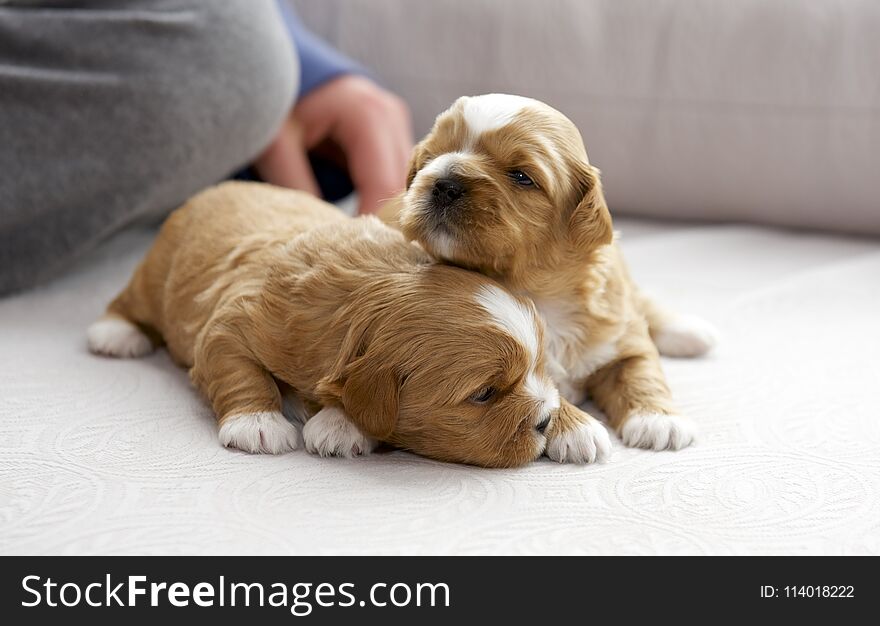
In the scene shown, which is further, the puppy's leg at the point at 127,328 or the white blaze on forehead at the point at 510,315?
the puppy's leg at the point at 127,328

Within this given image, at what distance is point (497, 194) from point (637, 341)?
55cm

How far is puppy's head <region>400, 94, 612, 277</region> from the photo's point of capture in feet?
6.01

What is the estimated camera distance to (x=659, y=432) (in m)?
1.96

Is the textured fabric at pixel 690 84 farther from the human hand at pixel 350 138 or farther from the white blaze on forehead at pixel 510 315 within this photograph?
the white blaze on forehead at pixel 510 315

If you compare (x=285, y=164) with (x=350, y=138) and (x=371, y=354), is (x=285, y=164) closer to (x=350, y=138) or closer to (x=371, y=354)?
(x=350, y=138)

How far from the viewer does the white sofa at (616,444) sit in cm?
162

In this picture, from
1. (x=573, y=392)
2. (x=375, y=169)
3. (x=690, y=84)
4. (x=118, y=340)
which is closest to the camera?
(x=573, y=392)

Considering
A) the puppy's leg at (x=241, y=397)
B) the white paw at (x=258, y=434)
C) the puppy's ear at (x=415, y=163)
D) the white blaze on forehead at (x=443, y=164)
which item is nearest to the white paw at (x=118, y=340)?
the puppy's leg at (x=241, y=397)

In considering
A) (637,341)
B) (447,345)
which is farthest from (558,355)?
(447,345)

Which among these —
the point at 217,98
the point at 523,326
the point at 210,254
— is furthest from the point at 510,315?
the point at 217,98

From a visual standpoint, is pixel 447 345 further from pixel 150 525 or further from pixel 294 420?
pixel 150 525

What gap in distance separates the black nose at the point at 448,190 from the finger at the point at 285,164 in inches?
62.4

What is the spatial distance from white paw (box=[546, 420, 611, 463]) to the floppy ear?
1.02 ft

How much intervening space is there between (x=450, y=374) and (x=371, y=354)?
0.48 ft
